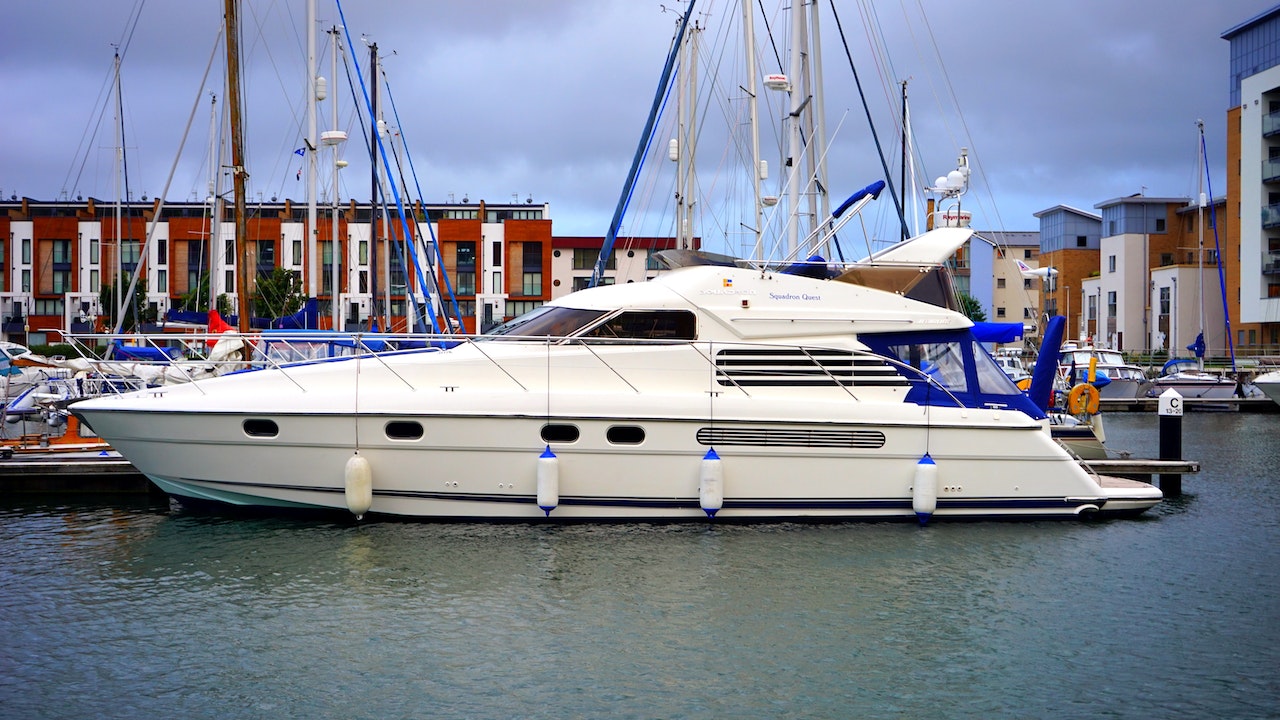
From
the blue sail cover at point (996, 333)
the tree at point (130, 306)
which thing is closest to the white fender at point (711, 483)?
the blue sail cover at point (996, 333)

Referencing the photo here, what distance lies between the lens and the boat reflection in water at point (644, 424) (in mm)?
12141

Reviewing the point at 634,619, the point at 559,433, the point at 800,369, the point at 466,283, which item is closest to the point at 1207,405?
the point at 800,369

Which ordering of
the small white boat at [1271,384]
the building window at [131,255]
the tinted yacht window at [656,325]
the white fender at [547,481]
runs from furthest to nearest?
the building window at [131,255] → the small white boat at [1271,384] → the tinted yacht window at [656,325] → the white fender at [547,481]

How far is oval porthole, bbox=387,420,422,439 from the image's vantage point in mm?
12102

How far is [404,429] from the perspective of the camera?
12.1 meters

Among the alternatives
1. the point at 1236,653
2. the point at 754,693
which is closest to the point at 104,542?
the point at 754,693

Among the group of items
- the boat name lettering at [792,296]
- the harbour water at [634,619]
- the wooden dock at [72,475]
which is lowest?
the harbour water at [634,619]

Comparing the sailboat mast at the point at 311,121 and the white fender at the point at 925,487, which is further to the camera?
the sailboat mast at the point at 311,121

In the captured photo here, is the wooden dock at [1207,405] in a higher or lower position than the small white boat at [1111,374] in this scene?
lower

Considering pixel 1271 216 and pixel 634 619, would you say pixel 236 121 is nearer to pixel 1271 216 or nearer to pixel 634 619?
pixel 634 619

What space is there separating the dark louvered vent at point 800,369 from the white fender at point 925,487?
99 cm

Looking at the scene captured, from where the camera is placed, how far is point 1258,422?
3356 cm

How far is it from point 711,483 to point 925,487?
2506mm

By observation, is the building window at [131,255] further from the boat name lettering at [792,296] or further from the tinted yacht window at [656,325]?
the boat name lettering at [792,296]
